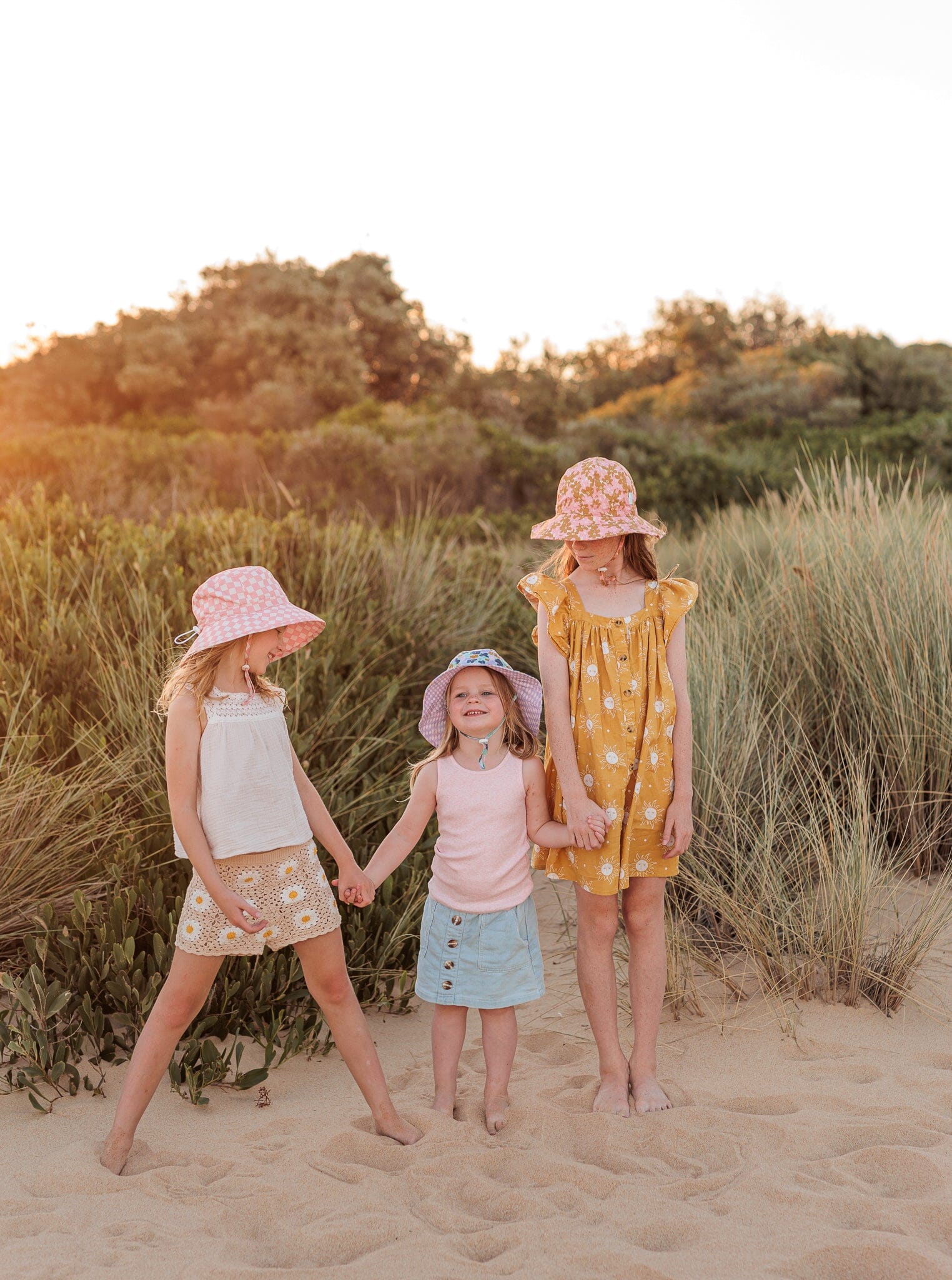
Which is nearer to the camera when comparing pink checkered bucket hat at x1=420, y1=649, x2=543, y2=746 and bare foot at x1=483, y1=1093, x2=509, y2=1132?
bare foot at x1=483, y1=1093, x2=509, y2=1132

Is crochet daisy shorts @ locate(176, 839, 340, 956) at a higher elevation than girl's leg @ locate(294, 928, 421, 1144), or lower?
higher

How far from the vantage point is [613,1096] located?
2.99 m

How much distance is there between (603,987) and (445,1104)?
537 millimetres

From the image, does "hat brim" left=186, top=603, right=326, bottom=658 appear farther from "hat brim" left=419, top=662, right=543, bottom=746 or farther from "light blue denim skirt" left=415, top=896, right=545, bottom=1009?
"light blue denim skirt" left=415, top=896, right=545, bottom=1009

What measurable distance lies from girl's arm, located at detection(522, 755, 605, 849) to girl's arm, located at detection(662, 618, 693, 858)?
221mm


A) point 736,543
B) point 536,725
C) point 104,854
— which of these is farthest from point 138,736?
point 736,543

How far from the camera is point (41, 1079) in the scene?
313cm

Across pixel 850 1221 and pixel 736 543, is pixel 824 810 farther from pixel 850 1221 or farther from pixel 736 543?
pixel 736 543

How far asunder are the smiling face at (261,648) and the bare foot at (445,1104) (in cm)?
127

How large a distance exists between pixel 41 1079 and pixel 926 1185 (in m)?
2.39

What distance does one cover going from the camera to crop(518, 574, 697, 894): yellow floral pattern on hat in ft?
9.71

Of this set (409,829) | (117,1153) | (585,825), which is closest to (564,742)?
(585,825)

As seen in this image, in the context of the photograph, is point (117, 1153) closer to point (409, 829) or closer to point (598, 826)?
point (409, 829)

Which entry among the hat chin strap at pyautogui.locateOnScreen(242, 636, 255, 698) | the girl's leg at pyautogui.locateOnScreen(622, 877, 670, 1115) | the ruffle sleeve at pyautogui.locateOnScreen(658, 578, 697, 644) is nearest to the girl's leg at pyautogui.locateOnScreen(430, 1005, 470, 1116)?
the girl's leg at pyautogui.locateOnScreen(622, 877, 670, 1115)
